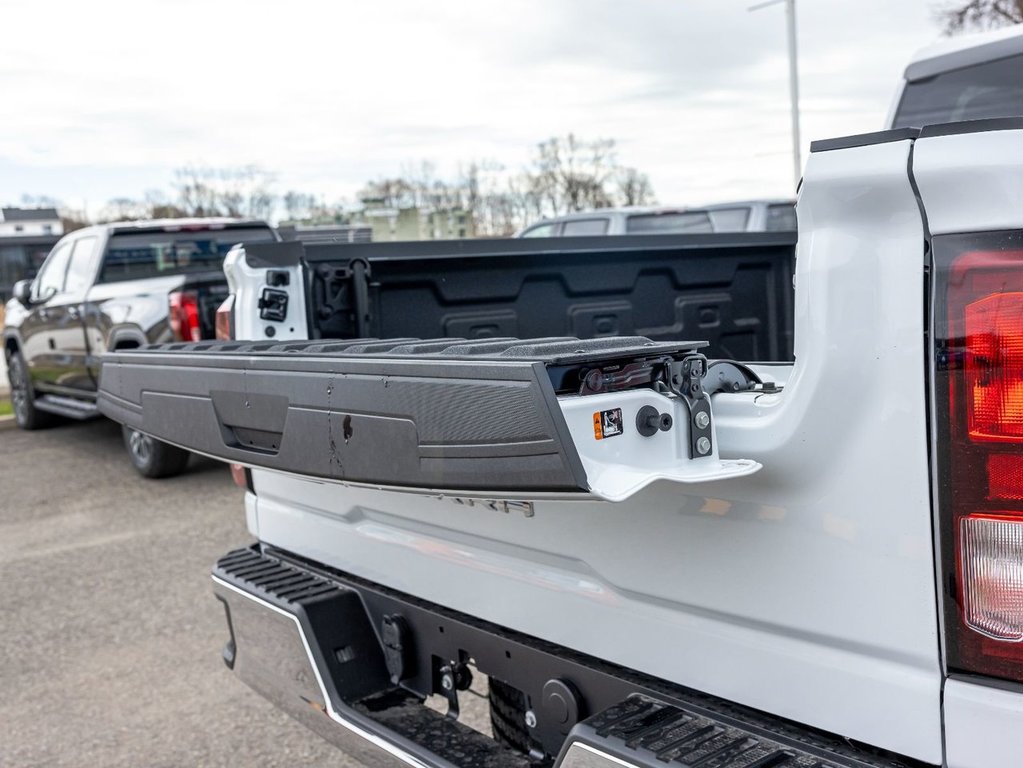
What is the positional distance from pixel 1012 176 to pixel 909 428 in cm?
35

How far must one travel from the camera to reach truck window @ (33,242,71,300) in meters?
9.57

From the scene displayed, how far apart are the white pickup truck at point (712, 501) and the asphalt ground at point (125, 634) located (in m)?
1.32

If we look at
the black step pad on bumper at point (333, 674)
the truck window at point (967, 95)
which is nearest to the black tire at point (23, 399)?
the black step pad on bumper at point (333, 674)

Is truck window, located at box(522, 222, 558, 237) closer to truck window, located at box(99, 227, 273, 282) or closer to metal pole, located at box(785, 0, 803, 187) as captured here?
truck window, located at box(99, 227, 273, 282)

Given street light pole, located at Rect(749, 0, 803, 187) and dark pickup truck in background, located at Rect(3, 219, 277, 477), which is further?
street light pole, located at Rect(749, 0, 803, 187)

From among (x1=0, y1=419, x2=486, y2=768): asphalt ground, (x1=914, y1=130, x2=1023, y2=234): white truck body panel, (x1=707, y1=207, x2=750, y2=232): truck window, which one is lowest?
(x1=0, y1=419, x2=486, y2=768): asphalt ground

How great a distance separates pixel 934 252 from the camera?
1.40 meters

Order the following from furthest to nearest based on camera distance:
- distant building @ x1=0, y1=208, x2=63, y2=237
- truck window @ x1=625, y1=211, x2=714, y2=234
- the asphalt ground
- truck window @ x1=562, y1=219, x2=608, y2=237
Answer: distant building @ x1=0, y1=208, x2=63, y2=237 < truck window @ x1=562, y1=219, x2=608, y2=237 < truck window @ x1=625, y1=211, x2=714, y2=234 < the asphalt ground

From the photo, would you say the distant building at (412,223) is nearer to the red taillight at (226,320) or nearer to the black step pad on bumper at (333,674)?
the red taillight at (226,320)

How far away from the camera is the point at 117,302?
815 centimetres

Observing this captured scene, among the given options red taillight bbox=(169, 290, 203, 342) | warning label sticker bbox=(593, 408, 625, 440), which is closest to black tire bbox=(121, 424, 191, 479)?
red taillight bbox=(169, 290, 203, 342)

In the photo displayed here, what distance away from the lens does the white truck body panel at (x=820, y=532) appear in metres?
1.44

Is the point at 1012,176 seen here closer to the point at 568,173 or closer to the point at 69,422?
the point at 69,422

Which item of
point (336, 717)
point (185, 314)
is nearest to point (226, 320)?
point (336, 717)
